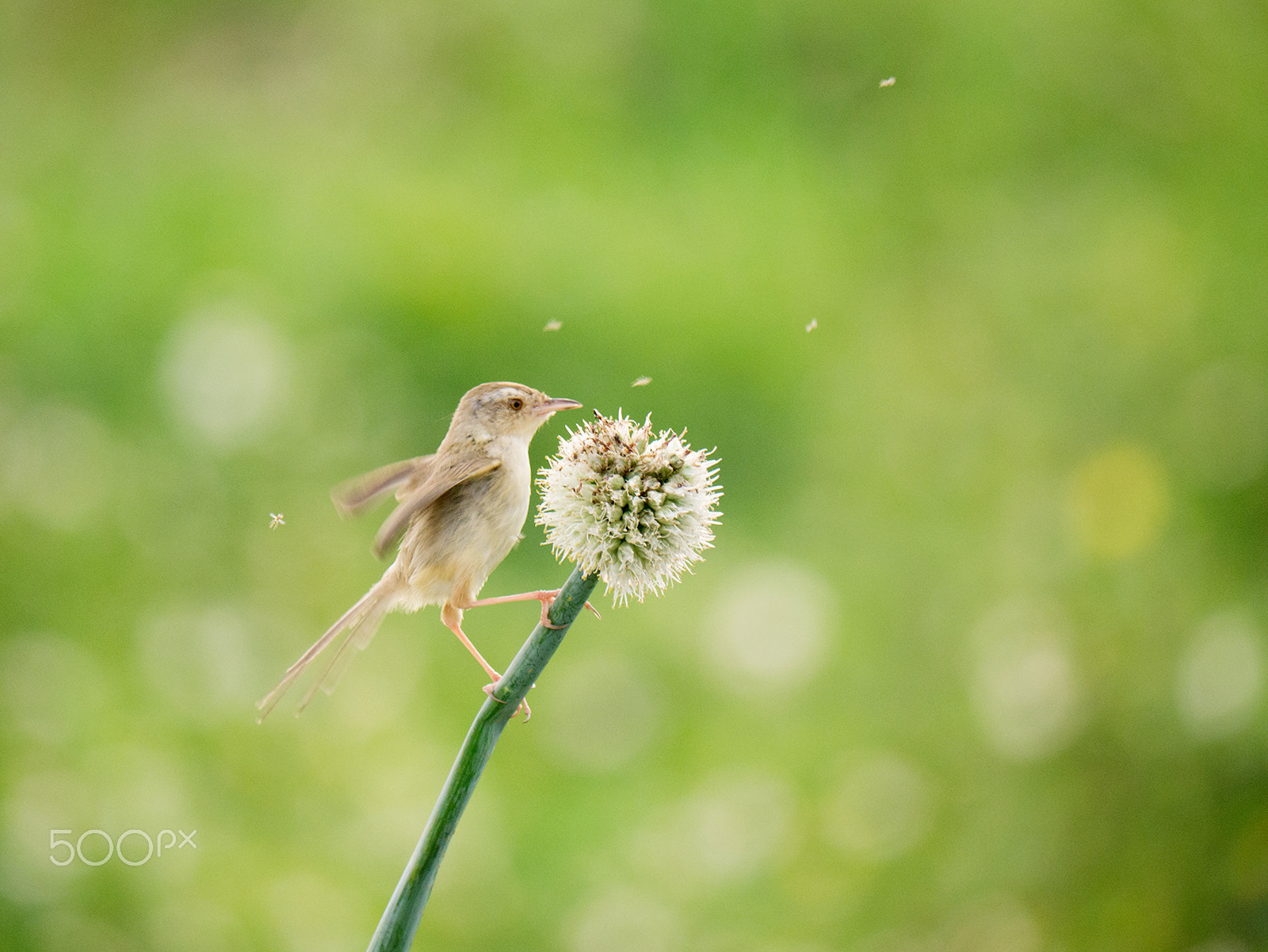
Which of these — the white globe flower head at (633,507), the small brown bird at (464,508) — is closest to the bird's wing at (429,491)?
the small brown bird at (464,508)

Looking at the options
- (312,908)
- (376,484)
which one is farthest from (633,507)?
(312,908)

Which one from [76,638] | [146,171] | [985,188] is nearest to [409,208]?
[146,171]

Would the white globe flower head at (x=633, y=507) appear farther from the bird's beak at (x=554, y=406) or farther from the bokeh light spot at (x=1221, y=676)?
the bokeh light spot at (x=1221, y=676)

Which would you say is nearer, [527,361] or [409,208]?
[527,361]

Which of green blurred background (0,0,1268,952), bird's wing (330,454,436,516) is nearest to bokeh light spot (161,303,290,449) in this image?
green blurred background (0,0,1268,952)

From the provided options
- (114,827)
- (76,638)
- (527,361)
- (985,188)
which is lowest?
(114,827)

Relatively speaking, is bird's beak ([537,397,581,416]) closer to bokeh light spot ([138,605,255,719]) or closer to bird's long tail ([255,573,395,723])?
bird's long tail ([255,573,395,723])

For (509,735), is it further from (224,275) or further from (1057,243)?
(1057,243)
